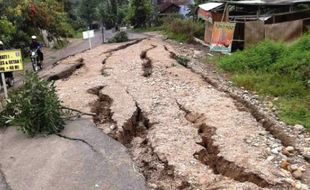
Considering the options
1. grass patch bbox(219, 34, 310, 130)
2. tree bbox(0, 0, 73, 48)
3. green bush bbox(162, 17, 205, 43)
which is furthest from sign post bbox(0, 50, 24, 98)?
green bush bbox(162, 17, 205, 43)

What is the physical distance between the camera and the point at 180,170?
571 centimetres

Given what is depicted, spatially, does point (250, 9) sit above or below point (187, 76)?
above

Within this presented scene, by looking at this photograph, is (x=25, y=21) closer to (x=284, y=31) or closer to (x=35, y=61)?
(x=35, y=61)

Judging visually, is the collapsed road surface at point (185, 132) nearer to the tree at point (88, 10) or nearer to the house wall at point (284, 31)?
the house wall at point (284, 31)

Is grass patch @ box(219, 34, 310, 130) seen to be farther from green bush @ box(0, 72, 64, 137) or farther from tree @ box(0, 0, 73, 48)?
tree @ box(0, 0, 73, 48)

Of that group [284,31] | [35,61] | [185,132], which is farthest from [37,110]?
[284,31]

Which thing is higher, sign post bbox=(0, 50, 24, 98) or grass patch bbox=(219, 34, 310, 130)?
sign post bbox=(0, 50, 24, 98)

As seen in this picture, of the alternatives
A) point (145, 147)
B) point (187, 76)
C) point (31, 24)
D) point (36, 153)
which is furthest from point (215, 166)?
point (31, 24)

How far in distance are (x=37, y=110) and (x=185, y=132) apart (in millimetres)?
2397

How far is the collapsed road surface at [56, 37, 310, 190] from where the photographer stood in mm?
5551

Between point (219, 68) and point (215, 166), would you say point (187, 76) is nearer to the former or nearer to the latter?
point (219, 68)

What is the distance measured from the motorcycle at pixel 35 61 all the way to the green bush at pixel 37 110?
24.9ft

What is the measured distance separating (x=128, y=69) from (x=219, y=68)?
268cm

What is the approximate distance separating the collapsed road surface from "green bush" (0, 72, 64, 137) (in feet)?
2.75
